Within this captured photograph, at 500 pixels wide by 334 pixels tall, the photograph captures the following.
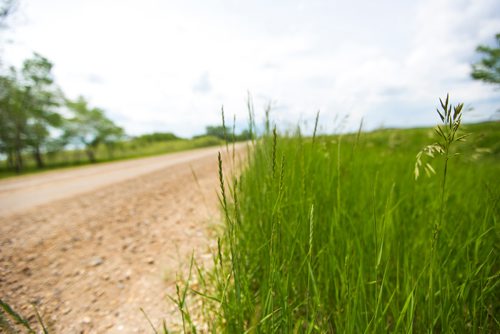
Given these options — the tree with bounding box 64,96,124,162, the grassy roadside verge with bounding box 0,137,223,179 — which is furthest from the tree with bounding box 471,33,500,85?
the tree with bounding box 64,96,124,162

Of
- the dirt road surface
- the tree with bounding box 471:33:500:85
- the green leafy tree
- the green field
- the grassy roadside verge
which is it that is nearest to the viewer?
the green field

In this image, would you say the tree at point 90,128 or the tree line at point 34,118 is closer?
the tree line at point 34,118

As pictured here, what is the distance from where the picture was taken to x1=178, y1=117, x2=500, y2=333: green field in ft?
3.29

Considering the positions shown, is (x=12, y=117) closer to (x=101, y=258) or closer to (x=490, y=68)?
(x=101, y=258)

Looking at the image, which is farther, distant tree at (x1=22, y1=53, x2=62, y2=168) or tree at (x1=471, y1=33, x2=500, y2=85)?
distant tree at (x1=22, y1=53, x2=62, y2=168)

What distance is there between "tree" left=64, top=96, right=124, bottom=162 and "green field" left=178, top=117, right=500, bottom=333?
46.4m

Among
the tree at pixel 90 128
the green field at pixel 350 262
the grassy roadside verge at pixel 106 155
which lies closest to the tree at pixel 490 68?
the green field at pixel 350 262

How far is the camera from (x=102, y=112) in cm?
4341

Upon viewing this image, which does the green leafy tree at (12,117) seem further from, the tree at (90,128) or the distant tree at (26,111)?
the tree at (90,128)

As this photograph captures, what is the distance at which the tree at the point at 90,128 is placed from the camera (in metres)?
39.2

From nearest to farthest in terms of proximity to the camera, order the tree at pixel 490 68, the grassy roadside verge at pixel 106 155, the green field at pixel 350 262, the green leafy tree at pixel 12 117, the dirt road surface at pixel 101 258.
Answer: the green field at pixel 350 262 → the dirt road surface at pixel 101 258 → the tree at pixel 490 68 → the green leafy tree at pixel 12 117 → the grassy roadside verge at pixel 106 155

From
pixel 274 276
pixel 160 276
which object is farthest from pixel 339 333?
pixel 160 276

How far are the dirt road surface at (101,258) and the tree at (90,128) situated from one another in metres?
43.0

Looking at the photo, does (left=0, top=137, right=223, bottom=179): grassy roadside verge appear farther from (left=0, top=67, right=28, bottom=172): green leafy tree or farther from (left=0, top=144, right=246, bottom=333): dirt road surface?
(left=0, top=144, right=246, bottom=333): dirt road surface
